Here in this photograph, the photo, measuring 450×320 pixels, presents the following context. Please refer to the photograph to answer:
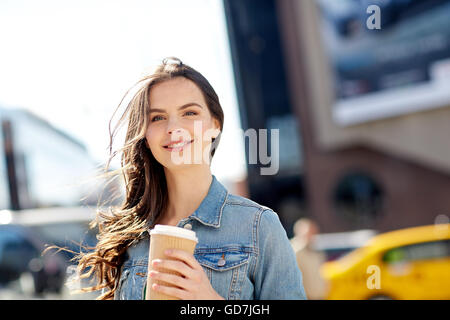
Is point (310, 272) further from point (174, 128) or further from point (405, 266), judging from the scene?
point (405, 266)

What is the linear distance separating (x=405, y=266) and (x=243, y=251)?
6.13m

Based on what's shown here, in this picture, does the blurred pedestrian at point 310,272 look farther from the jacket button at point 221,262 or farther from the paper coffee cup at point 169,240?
the paper coffee cup at point 169,240

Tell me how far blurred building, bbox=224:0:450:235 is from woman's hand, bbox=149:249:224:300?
46.0 feet

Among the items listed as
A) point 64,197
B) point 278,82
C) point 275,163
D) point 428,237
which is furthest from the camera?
point 278,82

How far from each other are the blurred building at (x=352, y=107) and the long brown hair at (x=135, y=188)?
13.7m

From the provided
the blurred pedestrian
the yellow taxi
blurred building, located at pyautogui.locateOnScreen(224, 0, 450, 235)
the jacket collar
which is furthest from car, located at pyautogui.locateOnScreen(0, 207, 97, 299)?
blurred building, located at pyautogui.locateOnScreen(224, 0, 450, 235)

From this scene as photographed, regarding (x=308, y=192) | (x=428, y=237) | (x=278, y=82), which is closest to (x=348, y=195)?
(x=308, y=192)

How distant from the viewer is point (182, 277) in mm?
1022

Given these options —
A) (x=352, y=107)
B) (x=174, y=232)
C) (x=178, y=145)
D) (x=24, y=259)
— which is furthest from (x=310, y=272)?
(x=352, y=107)

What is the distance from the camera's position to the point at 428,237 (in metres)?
6.79

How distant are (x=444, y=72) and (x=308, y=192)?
5.78 metres

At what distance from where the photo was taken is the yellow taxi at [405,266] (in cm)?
620

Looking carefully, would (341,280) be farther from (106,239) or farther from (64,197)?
(106,239)

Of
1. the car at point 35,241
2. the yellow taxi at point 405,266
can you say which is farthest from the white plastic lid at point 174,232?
the yellow taxi at point 405,266
